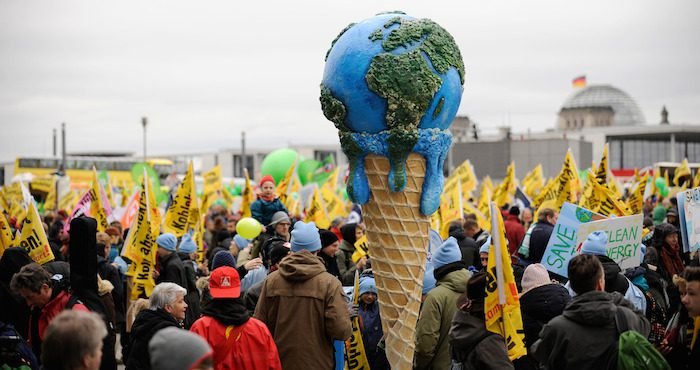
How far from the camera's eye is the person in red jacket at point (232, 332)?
5547 millimetres

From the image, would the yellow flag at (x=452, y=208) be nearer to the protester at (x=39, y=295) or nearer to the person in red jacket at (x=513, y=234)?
the person in red jacket at (x=513, y=234)

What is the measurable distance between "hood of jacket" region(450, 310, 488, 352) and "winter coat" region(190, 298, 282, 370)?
3.83 feet

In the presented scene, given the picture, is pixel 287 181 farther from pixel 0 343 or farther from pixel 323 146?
pixel 323 146

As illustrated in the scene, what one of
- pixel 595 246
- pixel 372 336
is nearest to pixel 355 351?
pixel 372 336

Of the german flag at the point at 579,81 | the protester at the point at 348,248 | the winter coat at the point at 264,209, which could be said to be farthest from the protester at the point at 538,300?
the german flag at the point at 579,81

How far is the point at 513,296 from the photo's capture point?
551 cm

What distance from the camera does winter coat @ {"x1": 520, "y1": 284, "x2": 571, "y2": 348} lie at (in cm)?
591

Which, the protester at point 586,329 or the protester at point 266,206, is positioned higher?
the protester at point 266,206

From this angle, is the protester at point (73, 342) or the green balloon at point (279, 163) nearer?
the protester at point (73, 342)

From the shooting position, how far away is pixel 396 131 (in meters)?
6.00

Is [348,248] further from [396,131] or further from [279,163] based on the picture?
[279,163]

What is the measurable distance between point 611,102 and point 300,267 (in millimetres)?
107338

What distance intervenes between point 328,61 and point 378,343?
235 centimetres

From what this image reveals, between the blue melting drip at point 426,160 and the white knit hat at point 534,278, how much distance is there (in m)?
0.79
